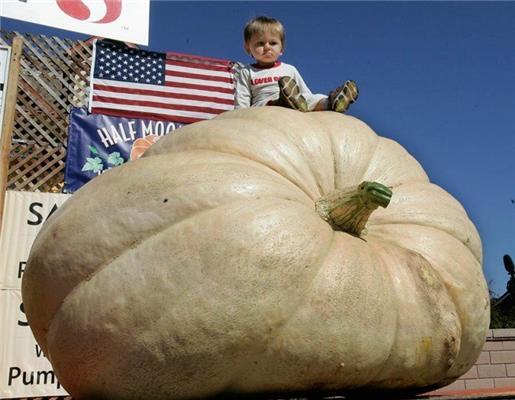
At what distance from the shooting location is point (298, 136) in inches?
80.3

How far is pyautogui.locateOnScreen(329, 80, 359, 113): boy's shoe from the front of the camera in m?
2.53

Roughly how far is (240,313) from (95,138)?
5483 millimetres

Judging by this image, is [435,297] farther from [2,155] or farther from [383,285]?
[2,155]

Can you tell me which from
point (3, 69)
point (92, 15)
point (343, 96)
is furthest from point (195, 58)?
point (343, 96)

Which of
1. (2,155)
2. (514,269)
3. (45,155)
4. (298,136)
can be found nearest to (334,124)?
(298,136)

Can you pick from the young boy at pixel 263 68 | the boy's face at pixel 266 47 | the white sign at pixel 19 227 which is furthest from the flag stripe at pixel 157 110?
the boy's face at pixel 266 47

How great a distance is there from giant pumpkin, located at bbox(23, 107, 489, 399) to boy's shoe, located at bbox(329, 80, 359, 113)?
566 mm

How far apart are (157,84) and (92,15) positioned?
124 centimetres

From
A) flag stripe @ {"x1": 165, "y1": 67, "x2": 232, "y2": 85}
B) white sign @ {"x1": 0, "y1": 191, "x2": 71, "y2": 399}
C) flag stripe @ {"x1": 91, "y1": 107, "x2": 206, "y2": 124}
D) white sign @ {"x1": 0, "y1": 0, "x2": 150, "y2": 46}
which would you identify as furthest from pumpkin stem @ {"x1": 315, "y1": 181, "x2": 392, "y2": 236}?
flag stripe @ {"x1": 165, "y1": 67, "x2": 232, "y2": 85}

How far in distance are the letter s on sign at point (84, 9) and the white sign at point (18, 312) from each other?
1.84m

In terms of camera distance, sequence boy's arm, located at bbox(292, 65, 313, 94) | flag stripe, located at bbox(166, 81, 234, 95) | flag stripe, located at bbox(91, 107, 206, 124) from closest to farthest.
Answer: boy's arm, located at bbox(292, 65, 313, 94), flag stripe, located at bbox(91, 107, 206, 124), flag stripe, located at bbox(166, 81, 234, 95)

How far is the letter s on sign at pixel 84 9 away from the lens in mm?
5949

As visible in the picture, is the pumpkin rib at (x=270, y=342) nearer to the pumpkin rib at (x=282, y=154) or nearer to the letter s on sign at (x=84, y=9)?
the pumpkin rib at (x=282, y=154)

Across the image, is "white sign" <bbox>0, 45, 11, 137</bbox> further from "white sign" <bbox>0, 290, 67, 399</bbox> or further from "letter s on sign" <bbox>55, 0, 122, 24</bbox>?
"white sign" <bbox>0, 290, 67, 399</bbox>
